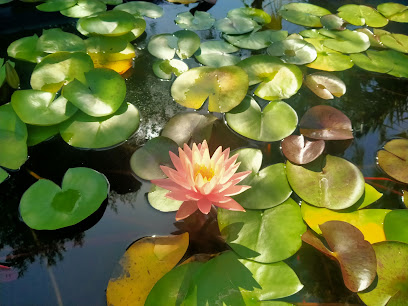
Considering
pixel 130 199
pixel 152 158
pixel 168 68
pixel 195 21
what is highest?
pixel 195 21

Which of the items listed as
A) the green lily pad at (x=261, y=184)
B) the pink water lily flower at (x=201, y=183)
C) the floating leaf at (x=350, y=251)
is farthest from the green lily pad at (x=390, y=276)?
the pink water lily flower at (x=201, y=183)

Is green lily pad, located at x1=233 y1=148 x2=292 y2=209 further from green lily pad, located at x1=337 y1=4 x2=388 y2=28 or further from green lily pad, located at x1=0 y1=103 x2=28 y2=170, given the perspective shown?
green lily pad, located at x1=337 y1=4 x2=388 y2=28

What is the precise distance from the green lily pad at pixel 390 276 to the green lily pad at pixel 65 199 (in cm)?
115

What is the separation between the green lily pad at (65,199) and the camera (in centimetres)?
147

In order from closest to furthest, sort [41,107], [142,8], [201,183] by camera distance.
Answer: [201,183] → [41,107] → [142,8]

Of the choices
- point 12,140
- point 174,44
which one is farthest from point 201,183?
point 174,44

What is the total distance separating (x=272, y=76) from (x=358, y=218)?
1.01 metres

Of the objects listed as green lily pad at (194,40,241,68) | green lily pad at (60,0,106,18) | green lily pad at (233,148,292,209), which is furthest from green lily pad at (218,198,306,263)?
green lily pad at (60,0,106,18)

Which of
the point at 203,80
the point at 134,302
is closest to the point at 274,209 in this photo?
the point at 134,302

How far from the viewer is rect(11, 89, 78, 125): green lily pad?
1.80m

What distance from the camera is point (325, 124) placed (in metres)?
1.89

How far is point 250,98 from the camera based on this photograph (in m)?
2.01

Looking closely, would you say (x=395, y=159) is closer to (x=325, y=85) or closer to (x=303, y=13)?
(x=325, y=85)

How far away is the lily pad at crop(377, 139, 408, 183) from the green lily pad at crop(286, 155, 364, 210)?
0.21m
